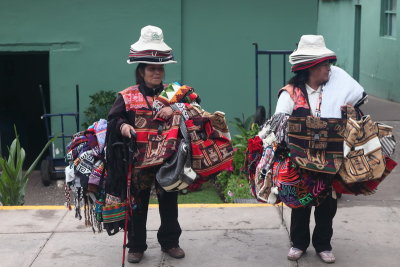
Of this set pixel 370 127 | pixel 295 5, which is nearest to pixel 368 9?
pixel 295 5

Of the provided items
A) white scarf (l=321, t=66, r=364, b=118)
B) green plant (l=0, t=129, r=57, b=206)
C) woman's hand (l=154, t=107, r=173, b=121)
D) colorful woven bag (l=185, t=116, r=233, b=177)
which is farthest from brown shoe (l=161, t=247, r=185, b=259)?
green plant (l=0, t=129, r=57, b=206)

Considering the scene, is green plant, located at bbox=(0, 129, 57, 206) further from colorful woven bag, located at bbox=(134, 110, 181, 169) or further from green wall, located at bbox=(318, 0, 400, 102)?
green wall, located at bbox=(318, 0, 400, 102)

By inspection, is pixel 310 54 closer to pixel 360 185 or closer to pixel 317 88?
pixel 317 88

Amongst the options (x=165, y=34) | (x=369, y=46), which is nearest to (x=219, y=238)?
(x=165, y=34)

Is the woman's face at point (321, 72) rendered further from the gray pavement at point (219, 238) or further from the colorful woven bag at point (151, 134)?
the gray pavement at point (219, 238)

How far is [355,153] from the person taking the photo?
15.3 feet

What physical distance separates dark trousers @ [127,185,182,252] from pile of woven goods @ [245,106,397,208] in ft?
2.35

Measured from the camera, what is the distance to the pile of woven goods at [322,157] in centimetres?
462

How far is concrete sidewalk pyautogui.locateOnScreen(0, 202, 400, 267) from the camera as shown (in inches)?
205

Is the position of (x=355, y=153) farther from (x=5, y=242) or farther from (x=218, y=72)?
(x=218, y=72)

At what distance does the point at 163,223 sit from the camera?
5152 millimetres

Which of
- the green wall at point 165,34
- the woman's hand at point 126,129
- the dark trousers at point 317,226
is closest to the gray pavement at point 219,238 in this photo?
the dark trousers at point 317,226

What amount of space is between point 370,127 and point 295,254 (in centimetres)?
112

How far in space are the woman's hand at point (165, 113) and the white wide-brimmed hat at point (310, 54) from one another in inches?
36.7
